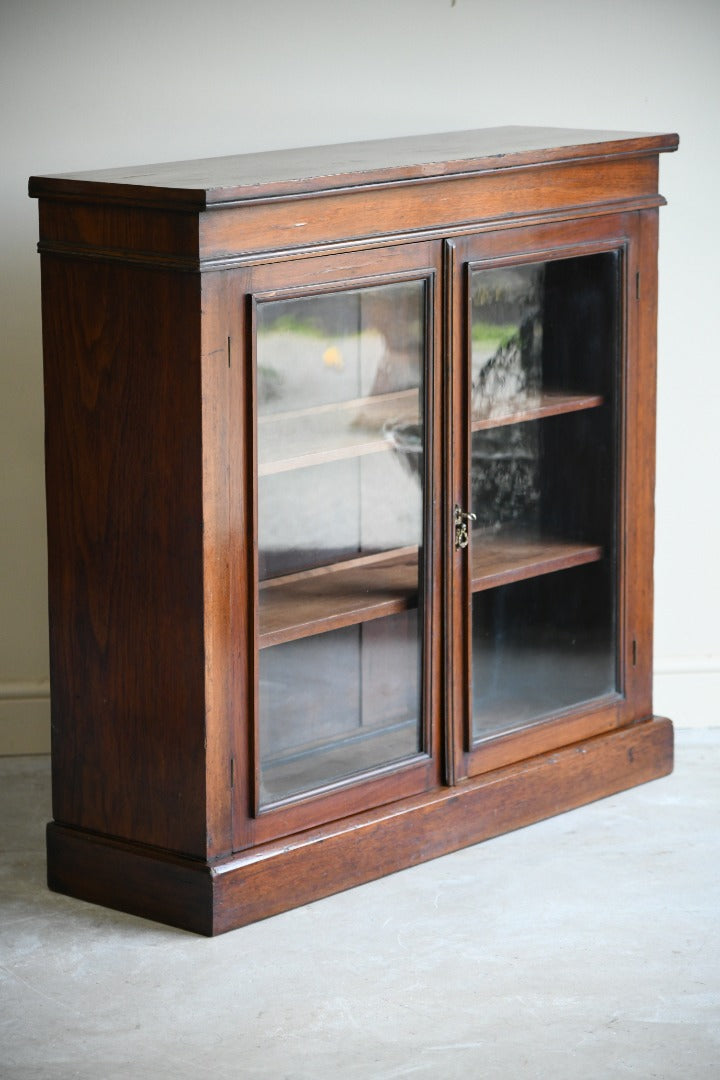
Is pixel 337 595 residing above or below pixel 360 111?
below

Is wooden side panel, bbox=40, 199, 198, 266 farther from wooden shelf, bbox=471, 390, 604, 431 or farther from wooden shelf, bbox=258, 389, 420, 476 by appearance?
wooden shelf, bbox=471, 390, 604, 431

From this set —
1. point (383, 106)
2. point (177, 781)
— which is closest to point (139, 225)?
point (177, 781)

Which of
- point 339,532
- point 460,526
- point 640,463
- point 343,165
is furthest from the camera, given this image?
point 640,463

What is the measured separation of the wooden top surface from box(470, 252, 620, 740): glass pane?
0.80 ft

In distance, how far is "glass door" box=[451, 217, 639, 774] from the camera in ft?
11.7

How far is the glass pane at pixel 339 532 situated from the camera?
10.5ft

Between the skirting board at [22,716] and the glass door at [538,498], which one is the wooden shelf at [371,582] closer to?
the glass door at [538,498]

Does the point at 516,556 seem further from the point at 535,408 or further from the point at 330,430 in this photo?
the point at 330,430

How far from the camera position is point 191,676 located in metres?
3.11

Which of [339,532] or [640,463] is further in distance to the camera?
[640,463]

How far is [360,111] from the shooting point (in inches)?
161

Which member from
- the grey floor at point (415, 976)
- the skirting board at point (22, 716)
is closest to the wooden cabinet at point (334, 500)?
the grey floor at point (415, 976)

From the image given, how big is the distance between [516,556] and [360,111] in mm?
1177

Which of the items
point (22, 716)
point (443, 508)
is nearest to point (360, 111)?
point (443, 508)
